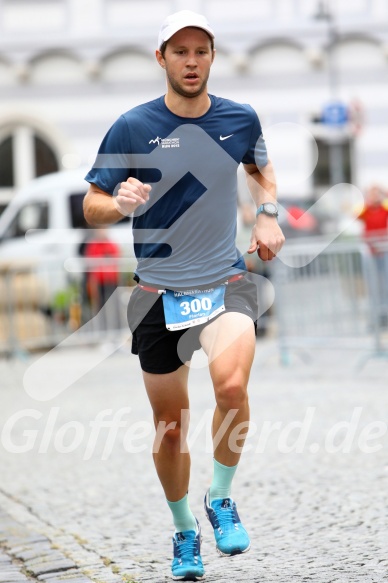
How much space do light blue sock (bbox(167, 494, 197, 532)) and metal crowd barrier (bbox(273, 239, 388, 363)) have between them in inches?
288

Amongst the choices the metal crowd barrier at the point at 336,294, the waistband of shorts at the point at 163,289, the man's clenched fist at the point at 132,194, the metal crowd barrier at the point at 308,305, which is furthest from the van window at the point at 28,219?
the man's clenched fist at the point at 132,194

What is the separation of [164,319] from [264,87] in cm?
2134

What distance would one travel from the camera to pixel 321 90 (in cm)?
2541

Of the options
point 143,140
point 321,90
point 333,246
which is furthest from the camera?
point 321,90

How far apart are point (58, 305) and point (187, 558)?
1192 centimetres

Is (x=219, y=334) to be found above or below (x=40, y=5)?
below

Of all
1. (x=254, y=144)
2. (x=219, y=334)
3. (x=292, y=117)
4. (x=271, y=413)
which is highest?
(x=292, y=117)

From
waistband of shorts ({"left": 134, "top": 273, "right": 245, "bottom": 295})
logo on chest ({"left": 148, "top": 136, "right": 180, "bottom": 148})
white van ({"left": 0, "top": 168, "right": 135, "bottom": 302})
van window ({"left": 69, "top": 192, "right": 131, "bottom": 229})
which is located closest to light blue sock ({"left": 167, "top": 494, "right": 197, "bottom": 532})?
waistband of shorts ({"left": 134, "top": 273, "right": 245, "bottom": 295})

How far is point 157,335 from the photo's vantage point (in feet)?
15.3

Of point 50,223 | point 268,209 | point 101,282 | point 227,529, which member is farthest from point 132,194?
point 50,223

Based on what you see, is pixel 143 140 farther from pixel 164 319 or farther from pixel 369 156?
pixel 369 156

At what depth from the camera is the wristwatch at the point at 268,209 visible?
4789mm

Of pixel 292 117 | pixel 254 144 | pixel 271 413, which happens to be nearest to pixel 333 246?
pixel 271 413

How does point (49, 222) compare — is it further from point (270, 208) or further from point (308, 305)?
point (270, 208)
